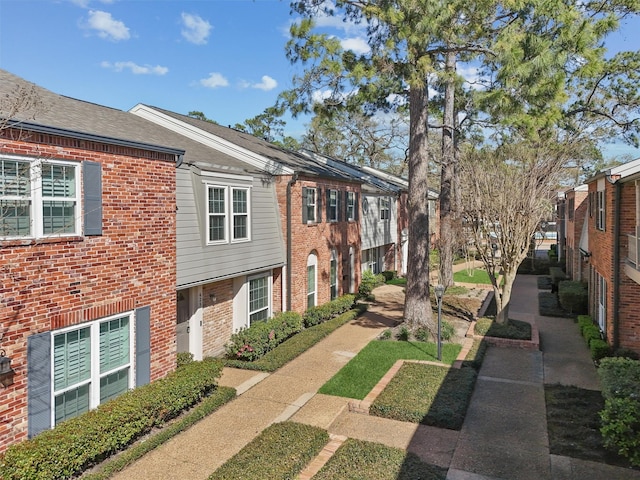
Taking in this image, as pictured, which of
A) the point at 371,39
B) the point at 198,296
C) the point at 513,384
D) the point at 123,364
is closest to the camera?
the point at 123,364

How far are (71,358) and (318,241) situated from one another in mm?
11393

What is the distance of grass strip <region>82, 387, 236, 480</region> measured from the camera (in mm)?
7188

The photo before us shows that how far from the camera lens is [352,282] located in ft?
71.9

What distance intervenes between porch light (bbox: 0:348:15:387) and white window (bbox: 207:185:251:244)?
5974 millimetres

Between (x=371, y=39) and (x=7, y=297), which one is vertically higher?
(x=371, y=39)

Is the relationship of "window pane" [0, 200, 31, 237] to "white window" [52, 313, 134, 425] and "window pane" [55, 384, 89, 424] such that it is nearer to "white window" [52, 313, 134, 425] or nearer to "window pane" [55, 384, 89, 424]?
"white window" [52, 313, 134, 425]

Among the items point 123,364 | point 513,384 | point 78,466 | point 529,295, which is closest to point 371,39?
point 513,384

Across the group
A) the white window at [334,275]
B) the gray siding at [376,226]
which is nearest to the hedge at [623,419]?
the white window at [334,275]

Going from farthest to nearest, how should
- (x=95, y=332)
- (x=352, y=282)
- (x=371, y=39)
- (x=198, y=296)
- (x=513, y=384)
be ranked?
(x=352, y=282)
(x=371, y=39)
(x=198, y=296)
(x=513, y=384)
(x=95, y=332)

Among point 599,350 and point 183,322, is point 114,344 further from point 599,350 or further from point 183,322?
point 599,350

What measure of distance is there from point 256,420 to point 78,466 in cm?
343

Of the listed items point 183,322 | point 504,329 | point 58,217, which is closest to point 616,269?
point 504,329

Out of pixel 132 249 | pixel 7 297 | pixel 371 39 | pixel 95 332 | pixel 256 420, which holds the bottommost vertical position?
pixel 256 420

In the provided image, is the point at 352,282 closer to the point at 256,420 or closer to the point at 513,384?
the point at 513,384
